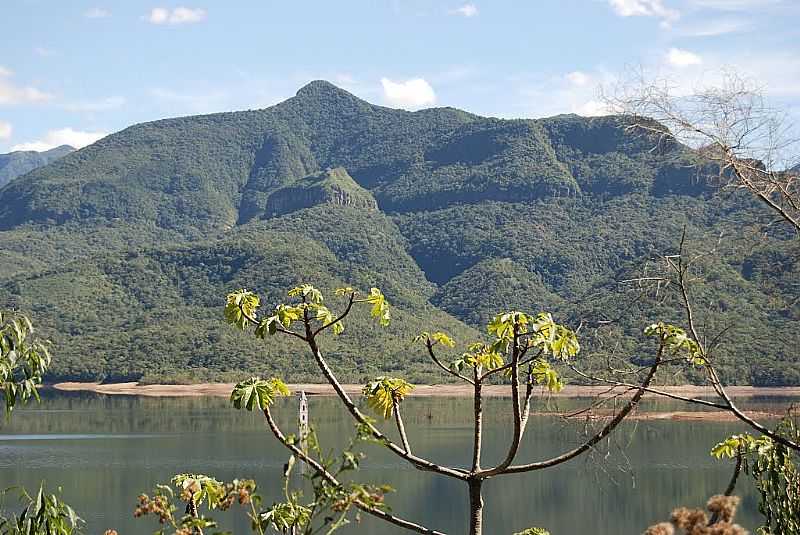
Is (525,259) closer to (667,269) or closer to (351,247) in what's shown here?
(351,247)

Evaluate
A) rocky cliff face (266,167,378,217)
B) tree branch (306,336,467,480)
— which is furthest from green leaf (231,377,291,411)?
rocky cliff face (266,167,378,217)

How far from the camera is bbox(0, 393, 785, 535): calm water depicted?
2936 cm

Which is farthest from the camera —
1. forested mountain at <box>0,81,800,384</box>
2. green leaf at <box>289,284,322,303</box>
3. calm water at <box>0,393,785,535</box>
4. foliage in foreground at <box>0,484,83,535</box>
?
forested mountain at <box>0,81,800,384</box>

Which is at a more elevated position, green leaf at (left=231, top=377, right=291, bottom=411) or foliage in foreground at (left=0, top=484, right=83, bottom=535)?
green leaf at (left=231, top=377, right=291, bottom=411)

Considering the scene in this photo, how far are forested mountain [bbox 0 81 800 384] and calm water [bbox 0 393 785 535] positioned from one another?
1585cm

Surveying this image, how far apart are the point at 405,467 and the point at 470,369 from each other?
3552 centimetres

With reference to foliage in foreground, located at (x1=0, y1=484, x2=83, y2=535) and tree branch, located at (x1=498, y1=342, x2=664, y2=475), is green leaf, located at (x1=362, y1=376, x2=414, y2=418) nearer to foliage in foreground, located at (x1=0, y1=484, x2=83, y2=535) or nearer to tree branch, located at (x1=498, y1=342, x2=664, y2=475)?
tree branch, located at (x1=498, y1=342, x2=664, y2=475)

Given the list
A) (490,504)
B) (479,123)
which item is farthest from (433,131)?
(490,504)

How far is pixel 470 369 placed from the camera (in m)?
4.53

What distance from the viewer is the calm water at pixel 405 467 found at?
29.4 meters

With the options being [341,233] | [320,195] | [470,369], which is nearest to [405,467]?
[470,369]

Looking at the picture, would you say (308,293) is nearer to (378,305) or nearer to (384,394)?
(378,305)

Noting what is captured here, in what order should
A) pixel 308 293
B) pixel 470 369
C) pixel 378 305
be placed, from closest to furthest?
pixel 308 293
pixel 378 305
pixel 470 369

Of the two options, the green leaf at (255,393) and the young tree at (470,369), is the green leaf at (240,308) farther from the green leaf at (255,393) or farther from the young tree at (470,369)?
the green leaf at (255,393)
